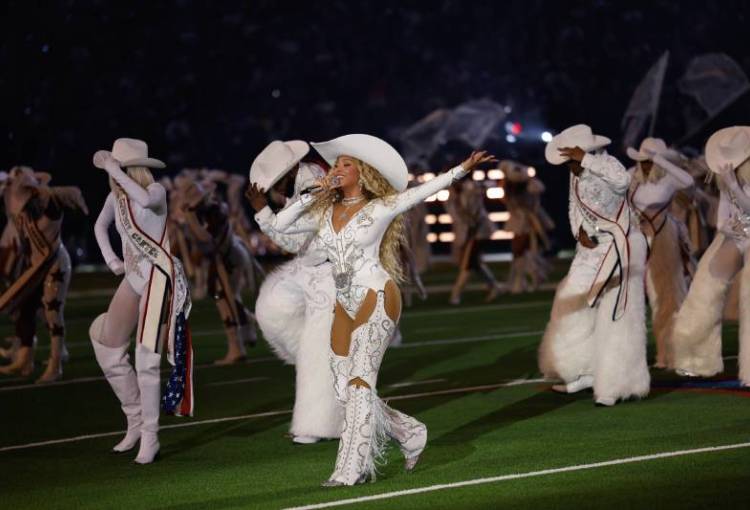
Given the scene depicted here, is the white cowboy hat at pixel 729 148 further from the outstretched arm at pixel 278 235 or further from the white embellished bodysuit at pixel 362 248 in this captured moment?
the white embellished bodysuit at pixel 362 248

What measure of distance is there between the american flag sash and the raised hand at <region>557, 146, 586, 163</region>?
3.47 m

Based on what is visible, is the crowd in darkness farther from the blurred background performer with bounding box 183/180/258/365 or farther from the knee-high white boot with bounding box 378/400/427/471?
the knee-high white boot with bounding box 378/400/427/471

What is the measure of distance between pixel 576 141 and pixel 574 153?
390 millimetres

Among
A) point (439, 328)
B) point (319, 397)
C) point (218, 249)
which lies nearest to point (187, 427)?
point (319, 397)

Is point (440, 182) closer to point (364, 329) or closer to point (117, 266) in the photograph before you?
point (364, 329)

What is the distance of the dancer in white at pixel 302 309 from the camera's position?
476 inches

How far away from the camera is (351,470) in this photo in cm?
1017

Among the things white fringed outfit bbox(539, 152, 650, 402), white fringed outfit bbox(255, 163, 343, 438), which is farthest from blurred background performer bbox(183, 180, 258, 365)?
white fringed outfit bbox(255, 163, 343, 438)

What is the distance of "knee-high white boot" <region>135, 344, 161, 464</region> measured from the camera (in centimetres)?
1155

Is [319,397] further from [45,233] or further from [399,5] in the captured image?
[399,5]

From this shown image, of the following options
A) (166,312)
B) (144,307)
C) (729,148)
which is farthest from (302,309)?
(729,148)

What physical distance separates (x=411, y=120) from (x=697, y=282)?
134 feet

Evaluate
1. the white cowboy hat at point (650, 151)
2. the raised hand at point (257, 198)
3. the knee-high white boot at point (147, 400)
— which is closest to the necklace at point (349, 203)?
the raised hand at point (257, 198)

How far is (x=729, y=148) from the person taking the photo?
47.2 ft
